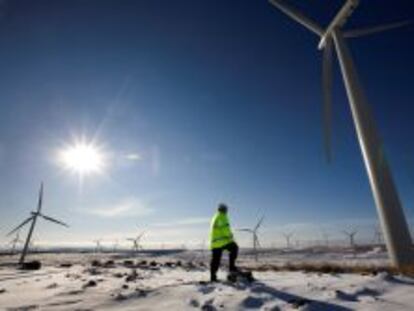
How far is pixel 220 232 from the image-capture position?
10992mm

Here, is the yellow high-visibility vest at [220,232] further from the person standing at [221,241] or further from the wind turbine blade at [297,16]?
the wind turbine blade at [297,16]

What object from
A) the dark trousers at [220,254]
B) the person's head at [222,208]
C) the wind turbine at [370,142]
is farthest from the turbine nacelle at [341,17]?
the dark trousers at [220,254]

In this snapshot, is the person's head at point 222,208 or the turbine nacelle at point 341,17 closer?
the person's head at point 222,208

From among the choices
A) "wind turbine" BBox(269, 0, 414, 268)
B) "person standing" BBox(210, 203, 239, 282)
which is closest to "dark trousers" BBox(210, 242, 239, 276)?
"person standing" BBox(210, 203, 239, 282)

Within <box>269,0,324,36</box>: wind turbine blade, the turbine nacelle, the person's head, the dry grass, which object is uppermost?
<box>269,0,324,36</box>: wind turbine blade

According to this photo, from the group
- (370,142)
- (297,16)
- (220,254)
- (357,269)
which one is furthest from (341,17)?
(220,254)

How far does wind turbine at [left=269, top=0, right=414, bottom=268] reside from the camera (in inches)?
547

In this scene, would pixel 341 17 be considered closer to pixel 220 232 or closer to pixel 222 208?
pixel 222 208

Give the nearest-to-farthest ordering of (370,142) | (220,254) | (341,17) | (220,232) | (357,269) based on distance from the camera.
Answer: (220,254)
(220,232)
(357,269)
(370,142)
(341,17)

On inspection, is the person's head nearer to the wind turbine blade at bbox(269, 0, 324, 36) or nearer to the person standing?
the person standing

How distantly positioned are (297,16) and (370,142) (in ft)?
37.2

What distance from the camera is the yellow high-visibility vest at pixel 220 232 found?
35.8ft

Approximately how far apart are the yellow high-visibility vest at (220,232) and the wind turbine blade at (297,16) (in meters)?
16.6

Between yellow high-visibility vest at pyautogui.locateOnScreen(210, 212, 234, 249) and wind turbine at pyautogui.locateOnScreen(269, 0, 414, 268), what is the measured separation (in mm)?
6752
